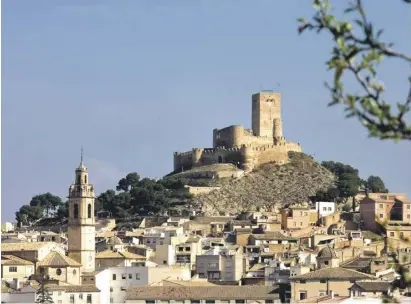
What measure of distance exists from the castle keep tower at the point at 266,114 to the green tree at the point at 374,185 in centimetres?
802

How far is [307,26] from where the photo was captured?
8.72 meters

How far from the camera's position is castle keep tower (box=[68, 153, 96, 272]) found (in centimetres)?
6575

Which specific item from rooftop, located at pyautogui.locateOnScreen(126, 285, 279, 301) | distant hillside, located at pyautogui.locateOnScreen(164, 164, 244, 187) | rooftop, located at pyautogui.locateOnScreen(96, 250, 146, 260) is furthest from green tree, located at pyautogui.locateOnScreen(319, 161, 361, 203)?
rooftop, located at pyautogui.locateOnScreen(126, 285, 279, 301)

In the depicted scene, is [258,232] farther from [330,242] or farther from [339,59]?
[339,59]

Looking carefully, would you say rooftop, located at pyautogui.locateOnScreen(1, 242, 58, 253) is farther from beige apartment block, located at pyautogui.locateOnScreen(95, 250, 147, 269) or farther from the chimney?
the chimney

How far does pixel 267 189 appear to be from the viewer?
102562mm

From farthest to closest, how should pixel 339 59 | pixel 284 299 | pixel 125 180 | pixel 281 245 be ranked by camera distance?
pixel 125 180
pixel 281 245
pixel 284 299
pixel 339 59

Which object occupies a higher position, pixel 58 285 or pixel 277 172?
pixel 277 172

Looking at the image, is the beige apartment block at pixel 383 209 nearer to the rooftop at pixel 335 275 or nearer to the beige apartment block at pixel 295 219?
the beige apartment block at pixel 295 219

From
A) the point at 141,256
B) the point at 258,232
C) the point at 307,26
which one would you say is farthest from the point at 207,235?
the point at 307,26

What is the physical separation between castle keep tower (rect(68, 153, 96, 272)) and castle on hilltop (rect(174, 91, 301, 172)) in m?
38.3

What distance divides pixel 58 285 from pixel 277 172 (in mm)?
48126

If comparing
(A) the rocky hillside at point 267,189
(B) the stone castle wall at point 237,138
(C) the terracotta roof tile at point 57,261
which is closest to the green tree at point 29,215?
(A) the rocky hillside at point 267,189

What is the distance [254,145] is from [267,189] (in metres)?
5.82
